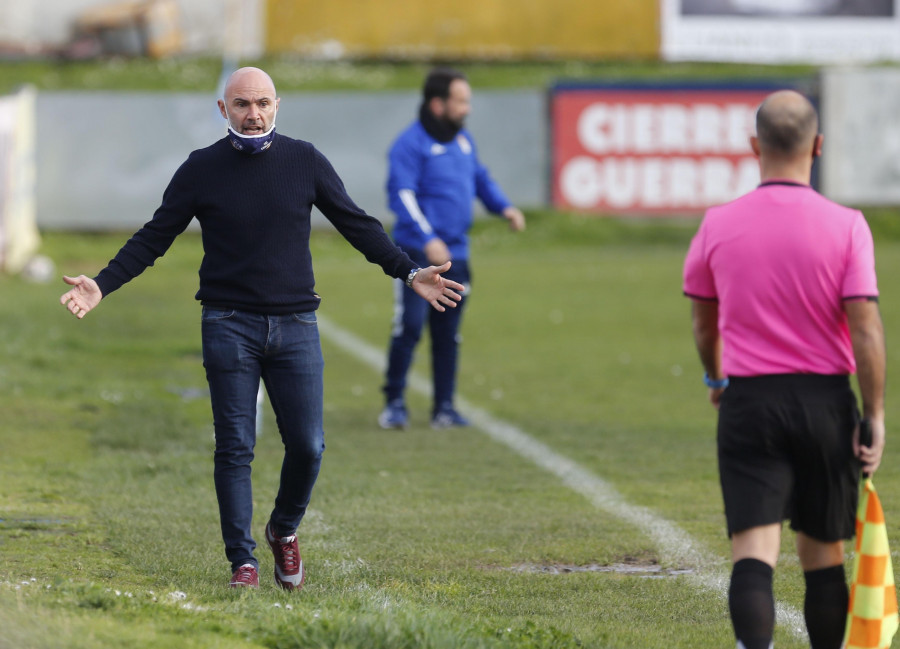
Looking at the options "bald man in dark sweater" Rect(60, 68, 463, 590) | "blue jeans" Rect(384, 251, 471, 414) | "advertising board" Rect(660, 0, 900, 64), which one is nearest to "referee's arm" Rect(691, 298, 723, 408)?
"bald man in dark sweater" Rect(60, 68, 463, 590)

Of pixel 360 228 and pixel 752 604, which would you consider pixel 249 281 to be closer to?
pixel 360 228

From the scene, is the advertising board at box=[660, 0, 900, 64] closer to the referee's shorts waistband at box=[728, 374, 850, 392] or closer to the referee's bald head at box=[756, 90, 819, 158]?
the referee's bald head at box=[756, 90, 819, 158]

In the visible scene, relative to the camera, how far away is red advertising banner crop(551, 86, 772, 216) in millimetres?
24531

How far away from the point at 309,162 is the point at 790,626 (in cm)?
225

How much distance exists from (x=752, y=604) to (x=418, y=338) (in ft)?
18.0

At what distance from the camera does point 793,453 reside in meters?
4.02

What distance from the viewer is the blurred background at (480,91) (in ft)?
79.4

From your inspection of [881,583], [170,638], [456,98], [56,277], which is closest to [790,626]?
[881,583]

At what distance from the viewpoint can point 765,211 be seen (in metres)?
4.02

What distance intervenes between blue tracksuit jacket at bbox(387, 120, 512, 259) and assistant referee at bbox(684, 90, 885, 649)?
4.98 metres

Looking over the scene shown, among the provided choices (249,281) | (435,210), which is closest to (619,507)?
(249,281)

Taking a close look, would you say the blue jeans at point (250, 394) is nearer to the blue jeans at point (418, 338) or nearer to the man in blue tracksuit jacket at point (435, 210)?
the man in blue tracksuit jacket at point (435, 210)

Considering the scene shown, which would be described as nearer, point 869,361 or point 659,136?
Result: point 869,361

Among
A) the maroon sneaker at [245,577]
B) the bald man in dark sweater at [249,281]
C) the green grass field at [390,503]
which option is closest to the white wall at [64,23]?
the green grass field at [390,503]
